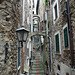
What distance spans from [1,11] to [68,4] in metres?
3.28

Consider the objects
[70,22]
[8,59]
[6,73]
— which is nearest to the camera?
[6,73]

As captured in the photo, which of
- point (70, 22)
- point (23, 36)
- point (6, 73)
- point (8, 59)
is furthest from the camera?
point (70, 22)

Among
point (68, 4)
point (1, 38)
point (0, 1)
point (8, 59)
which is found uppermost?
point (68, 4)

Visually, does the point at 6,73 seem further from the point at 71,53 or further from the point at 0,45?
the point at 71,53

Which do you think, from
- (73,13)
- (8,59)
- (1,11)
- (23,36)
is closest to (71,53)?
(73,13)

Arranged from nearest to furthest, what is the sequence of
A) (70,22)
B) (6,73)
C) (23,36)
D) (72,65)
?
(6,73) → (23,36) → (72,65) → (70,22)

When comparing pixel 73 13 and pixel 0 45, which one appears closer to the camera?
pixel 0 45

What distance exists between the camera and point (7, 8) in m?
3.03

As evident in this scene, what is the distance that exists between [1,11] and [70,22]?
10.2ft

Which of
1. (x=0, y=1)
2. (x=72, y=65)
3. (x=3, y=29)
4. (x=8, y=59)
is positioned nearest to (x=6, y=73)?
(x=8, y=59)

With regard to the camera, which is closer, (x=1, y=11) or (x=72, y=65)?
(x=1, y=11)

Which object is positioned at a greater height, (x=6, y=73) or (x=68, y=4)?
(x=68, y=4)

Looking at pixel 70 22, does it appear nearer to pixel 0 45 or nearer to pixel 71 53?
pixel 71 53

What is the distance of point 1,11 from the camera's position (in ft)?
9.67
